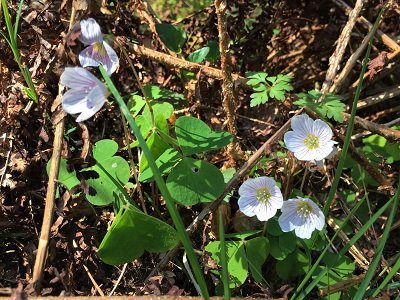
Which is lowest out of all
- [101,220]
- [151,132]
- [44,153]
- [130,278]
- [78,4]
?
[130,278]

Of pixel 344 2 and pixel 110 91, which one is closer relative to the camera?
pixel 110 91

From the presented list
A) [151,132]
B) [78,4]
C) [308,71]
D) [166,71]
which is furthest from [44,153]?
[308,71]

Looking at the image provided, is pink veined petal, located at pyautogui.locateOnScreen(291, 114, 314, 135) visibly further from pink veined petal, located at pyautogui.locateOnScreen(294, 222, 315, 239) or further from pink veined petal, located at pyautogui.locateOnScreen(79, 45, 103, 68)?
pink veined petal, located at pyautogui.locateOnScreen(79, 45, 103, 68)

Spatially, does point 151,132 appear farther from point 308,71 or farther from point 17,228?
point 308,71

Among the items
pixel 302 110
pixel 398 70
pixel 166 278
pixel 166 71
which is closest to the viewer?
pixel 166 278

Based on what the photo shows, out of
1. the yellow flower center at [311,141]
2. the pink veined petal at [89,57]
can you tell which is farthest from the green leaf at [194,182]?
the pink veined petal at [89,57]

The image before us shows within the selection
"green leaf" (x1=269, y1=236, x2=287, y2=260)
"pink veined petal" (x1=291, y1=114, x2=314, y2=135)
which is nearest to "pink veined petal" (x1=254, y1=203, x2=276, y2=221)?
"green leaf" (x1=269, y1=236, x2=287, y2=260)

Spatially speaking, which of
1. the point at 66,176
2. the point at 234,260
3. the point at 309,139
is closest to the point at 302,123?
Result: the point at 309,139
